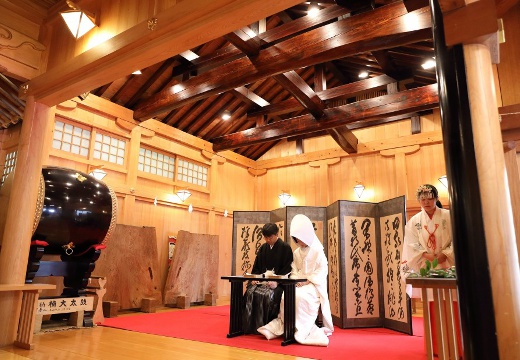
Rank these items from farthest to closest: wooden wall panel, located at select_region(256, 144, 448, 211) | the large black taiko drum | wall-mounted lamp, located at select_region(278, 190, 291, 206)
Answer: wall-mounted lamp, located at select_region(278, 190, 291, 206) < wooden wall panel, located at select_region(256, 144, 448, 211) < the large black taiko drum

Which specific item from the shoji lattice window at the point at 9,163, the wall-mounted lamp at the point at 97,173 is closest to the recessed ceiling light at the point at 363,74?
the wall-mounted lamp at the point at 97,173

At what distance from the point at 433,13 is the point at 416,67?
5.52 meters

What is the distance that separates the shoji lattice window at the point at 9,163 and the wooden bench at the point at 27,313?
125 cm

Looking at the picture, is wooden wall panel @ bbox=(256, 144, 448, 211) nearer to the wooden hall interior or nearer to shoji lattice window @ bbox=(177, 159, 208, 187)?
the wooden hall interior

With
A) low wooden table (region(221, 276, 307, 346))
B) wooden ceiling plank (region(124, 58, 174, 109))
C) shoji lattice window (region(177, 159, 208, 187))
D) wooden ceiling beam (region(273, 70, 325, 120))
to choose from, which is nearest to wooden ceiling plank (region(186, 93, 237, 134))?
shoji lattice window (region(177, 159, 208, 187))

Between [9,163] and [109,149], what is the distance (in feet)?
8.15

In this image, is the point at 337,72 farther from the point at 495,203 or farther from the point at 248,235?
the point at 495,203

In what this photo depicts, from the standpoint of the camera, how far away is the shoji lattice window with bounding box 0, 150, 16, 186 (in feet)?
12.9

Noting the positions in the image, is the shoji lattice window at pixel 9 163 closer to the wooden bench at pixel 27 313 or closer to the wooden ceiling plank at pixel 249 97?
the wooden bench at pixel 27 313

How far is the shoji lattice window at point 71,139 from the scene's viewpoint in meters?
5.80

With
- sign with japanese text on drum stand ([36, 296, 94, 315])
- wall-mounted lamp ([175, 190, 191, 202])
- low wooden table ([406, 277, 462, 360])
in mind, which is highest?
wall-mounted lamp ([175, 190, 191, 202])

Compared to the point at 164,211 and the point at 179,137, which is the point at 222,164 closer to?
the point at 179,137

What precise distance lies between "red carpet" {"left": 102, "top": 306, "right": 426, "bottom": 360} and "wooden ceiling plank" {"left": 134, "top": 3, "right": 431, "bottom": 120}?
3.20 m

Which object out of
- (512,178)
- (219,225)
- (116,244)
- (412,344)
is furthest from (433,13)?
(219,225)
